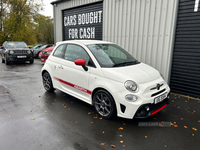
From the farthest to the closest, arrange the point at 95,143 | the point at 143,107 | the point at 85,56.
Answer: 1. the point at 85,56
2. the point at 143,107
3. the point at 95,143

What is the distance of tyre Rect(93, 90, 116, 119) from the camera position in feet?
11.7

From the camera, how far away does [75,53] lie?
4488 mm

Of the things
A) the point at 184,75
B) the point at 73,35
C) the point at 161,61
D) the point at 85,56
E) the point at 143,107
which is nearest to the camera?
the point at 143,107

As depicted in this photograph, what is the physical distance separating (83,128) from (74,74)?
1.49 meters

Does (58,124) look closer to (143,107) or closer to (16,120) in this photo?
(16,120)

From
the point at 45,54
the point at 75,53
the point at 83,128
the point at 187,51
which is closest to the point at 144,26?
the point at 187,51

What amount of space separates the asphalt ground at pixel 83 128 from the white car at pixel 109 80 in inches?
13.9

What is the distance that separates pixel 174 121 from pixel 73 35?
8152mm

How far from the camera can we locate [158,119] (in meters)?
3.90

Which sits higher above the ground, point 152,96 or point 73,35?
point 73,35

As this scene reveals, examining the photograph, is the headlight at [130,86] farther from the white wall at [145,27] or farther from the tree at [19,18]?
the tree at [19,18]

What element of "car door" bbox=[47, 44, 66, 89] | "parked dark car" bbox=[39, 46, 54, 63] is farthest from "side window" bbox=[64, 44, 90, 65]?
"parked dark car" bbox=[39, 46, 54, 63]

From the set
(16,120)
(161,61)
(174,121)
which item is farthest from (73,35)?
(174,121)

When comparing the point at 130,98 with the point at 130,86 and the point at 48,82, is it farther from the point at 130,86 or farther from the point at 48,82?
the point at 48,82
